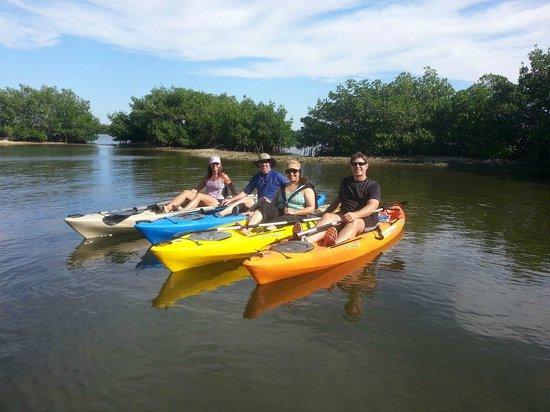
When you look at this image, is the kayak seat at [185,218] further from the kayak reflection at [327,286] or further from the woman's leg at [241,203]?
the kayak reflection at [327,286]

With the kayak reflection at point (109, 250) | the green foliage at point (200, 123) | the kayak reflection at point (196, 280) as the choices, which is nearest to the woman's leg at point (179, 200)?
the kayak reflection at point (109, 250)

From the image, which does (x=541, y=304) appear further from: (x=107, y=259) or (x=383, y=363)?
(x=107, y=259)

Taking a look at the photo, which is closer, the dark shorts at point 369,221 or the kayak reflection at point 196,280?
the kayak reflection at point 196,280

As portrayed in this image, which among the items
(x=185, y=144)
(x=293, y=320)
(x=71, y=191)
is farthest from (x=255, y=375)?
(x=185, y=144)

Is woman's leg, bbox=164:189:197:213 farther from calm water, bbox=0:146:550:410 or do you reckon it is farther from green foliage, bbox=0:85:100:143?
green foliage, bbox=0:85:100:143

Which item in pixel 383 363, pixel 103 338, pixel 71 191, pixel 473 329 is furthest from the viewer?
pixel 71 191

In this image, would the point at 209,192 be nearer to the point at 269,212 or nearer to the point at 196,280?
the point at 269,212

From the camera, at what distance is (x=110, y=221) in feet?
30.2

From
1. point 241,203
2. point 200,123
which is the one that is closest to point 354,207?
point 241,203

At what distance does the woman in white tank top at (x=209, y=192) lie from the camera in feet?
32.9

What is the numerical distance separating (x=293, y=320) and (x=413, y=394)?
73.5 inches

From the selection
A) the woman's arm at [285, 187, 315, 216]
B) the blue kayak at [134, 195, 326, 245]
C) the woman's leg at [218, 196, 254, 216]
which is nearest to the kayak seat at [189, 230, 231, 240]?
the blue kayak at [134, 195, 326, 245]

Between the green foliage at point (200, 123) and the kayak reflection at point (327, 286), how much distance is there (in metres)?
41.7

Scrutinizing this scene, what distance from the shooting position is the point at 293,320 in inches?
221
